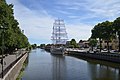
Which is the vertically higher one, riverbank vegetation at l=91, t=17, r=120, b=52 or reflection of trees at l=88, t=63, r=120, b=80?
riverbank vegetation at l=91, t=17, r=120, b=52

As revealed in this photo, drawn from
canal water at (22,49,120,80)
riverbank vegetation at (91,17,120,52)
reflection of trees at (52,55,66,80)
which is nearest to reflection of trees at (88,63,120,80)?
canal water at (22,49,120,80)

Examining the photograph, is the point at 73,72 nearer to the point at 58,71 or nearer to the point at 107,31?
the point at 58,71

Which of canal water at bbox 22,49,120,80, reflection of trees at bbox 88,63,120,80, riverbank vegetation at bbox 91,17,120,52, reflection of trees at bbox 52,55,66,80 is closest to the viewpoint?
reflection of trees at bbox 88,63,120,80

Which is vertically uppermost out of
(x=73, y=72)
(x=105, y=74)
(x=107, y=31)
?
(x=107, y=31)

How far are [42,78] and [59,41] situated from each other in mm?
156824

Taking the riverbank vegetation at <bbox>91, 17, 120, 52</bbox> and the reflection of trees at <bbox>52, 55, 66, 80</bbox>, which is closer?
the reflection of trees at <bbox>52, 55, 66, 80</bbox>

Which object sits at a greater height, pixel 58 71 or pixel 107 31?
pixel 107 31

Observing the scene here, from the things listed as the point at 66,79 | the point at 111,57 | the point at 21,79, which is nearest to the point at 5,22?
the point at 21,79

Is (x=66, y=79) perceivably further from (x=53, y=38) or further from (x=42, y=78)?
(x=53, y=38)

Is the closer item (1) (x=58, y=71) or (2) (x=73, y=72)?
(2) (x=73, y=72)

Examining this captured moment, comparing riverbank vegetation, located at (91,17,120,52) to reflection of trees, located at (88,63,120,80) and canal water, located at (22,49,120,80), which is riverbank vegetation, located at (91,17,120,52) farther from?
reflection of trees, located at (88,63,120,80)

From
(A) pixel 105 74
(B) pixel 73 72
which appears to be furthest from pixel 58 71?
(A) pixel 105 74

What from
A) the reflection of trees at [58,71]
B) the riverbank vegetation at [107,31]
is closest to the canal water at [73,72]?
the reflection of trees at [58,71]

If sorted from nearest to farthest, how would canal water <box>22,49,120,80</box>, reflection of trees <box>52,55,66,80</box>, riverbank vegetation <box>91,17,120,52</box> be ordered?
1. canal water <box>22,49,120,80</box>
2. reflection of trees <box>52,55,66,80</box>
3. riverbank vegetation <box>91,17,120,52</box>
